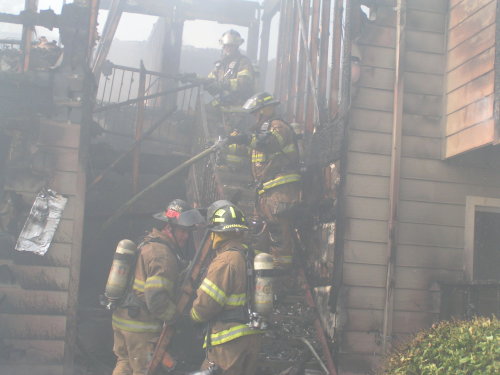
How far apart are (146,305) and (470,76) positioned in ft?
13.8

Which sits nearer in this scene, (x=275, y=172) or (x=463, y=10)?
(x=463, y=10)

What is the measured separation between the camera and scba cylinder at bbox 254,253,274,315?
4332mm

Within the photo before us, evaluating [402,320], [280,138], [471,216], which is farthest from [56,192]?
[471,216]

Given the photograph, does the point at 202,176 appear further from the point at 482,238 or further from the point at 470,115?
the point at 482,238

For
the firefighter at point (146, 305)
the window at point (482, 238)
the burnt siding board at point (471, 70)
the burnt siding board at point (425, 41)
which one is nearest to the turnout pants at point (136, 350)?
the firefighter at point (146, 305)

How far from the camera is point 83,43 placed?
21.3 ft

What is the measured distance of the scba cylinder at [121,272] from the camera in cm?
488

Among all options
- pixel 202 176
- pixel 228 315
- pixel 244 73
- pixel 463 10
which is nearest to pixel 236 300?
pixel 228 315

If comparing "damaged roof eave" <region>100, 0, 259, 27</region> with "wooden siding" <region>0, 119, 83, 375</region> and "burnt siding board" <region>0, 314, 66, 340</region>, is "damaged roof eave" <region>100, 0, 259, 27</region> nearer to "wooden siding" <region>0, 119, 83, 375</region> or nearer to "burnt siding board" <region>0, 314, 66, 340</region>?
"wooden siding" <region>0, 119, 83, 375</region>

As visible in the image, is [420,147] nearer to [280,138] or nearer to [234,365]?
[280,138]

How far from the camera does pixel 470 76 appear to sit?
575 centimetres

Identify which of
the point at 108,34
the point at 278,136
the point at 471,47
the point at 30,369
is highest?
the point at 108,34

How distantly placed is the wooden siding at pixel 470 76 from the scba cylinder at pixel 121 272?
3.73 metres

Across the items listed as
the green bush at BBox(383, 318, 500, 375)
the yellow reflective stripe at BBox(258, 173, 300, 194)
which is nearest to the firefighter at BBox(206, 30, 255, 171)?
the yellow reflective stripe at BBox(258, 173, 300, 194)
